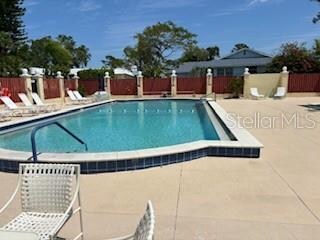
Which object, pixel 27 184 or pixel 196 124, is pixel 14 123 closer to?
pixel 196 124

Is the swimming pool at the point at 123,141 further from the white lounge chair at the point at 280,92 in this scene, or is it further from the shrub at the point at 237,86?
the white lounge chair at the point at 280,92

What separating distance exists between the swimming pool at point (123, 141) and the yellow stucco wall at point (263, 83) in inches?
448

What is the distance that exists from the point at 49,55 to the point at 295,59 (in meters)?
34.3

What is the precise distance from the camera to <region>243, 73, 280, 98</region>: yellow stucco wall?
78.5 feet

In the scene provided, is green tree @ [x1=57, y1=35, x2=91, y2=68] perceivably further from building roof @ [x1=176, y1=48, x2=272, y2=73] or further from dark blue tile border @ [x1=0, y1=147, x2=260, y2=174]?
dark blue tile border @ [x1=0, y1=147, x2=260, y2=174]

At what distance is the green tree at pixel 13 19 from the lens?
102ft

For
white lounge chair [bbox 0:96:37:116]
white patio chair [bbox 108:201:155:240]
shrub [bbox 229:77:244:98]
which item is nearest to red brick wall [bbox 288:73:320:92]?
shrub [bbox 229:77:244:98]

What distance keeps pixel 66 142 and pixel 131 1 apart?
22550 mm

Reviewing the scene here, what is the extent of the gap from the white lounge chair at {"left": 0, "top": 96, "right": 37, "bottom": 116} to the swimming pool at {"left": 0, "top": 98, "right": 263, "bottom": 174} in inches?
57.9

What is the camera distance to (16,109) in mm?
13906

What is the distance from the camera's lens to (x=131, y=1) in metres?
28.3

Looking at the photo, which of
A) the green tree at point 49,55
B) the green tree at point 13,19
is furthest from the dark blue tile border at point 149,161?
the green tree at point 49,55

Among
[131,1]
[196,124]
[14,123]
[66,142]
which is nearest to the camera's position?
[66,142]

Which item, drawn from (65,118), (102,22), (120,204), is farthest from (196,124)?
(102,22)
